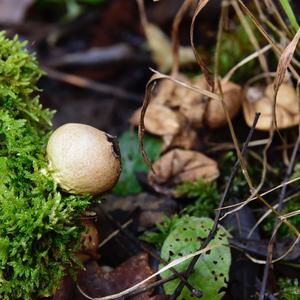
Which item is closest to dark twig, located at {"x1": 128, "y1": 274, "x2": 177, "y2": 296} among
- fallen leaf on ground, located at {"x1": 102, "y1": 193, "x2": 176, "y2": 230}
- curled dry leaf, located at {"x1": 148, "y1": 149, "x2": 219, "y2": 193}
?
fallen leaf on ground, located at {"x1": 102, "y1": 193, "x2": 176, "y2": 230}

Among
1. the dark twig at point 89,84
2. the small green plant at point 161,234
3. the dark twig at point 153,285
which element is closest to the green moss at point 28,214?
the dark twig at point 153,285

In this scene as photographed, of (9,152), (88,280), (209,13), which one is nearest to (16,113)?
(9,152)

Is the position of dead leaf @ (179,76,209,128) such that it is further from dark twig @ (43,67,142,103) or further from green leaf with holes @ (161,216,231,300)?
dark twig @ (43,67,142,103)

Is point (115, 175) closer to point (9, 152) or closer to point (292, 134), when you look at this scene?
point (9, 152)

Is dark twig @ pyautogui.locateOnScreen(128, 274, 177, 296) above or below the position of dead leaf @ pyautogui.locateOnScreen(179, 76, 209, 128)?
below

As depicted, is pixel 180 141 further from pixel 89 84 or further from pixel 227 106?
pixel 89 84

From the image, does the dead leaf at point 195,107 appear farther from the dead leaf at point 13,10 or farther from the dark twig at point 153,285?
the dead leaf at point 13,10

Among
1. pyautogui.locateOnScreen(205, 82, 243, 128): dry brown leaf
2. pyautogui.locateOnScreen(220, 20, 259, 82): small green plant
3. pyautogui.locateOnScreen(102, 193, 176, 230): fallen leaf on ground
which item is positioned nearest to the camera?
pyautogui.locateOnScreen(102, 193, 176, 230): fallen leaf on ground
